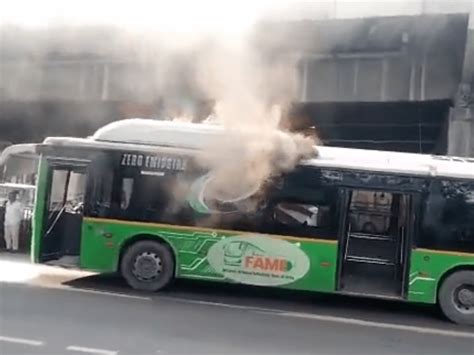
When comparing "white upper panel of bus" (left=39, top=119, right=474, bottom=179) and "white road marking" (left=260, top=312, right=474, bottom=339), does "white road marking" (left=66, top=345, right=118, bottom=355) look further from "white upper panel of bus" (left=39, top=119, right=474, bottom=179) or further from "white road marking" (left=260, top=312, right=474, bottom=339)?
"white upper panel of bus" (left=39, top=119, right=474, bottom=179)

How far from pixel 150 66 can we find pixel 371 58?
193 inches

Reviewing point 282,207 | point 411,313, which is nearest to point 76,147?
point 282,207

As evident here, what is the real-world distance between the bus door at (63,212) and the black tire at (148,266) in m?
0.76

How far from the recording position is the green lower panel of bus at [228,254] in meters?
8.20

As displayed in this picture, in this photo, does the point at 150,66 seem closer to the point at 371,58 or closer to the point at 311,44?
the point at 311,44

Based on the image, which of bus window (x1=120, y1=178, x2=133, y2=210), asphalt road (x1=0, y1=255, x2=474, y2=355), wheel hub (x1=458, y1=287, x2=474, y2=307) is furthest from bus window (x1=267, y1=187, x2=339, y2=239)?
bus window (x1=120, y1=178, x2=133, y2=210)

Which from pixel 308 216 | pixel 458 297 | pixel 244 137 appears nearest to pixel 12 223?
pixel 244 137

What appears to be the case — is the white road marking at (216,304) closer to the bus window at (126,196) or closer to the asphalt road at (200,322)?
the asphalt road at (200,322)

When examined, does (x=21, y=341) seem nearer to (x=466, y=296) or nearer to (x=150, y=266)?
(x=150, y=266)

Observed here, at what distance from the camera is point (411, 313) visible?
27.6ft

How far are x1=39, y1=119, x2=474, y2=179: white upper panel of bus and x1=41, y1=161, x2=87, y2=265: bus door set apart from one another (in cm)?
39

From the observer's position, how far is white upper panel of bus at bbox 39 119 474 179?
8.16 meters

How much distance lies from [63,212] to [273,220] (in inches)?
115

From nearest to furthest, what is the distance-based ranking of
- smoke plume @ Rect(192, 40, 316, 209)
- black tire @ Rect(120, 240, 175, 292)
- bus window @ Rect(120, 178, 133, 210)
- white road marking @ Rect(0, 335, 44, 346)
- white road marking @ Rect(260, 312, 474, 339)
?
1. white road marking @ Rect(0, 335, 44, 346)
2. white road marking @ Rect(260, 312, 474, 339)
3. smoke plume @ Rect(192, 40, 316, 209)
4. black tire @ Rect(120, 240, 175, 292)
5. bus window @ Rect(120, 178, 133, 210)
